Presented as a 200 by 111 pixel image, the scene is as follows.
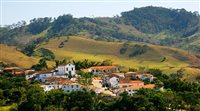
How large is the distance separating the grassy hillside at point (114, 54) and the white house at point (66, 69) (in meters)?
70.9

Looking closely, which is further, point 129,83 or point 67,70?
point 67,70

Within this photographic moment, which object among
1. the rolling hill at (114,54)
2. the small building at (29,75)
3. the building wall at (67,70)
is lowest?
the rolling hill at (114,54)

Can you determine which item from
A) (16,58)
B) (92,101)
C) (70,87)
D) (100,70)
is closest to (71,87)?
(70,87)

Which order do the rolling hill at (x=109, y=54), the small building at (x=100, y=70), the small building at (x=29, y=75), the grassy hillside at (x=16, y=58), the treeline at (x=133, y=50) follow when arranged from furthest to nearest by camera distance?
the treeline at (x=133, y=50)
the rolling hill at (x=109, y=54)
the grassy hillside at (x=16, y=58)
the small building at (x=100, y=70)
the small building at (x=29, y=75)

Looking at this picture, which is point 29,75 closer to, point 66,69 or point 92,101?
point 66,69

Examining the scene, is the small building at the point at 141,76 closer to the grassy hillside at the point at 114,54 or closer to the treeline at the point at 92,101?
the treeline at the point at 92,101

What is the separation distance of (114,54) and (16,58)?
48396mm

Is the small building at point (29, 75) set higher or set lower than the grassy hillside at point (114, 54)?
higher

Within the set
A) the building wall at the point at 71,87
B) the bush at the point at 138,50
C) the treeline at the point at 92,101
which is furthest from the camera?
the bush at the point at 138,50

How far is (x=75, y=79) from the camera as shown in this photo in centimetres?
8219

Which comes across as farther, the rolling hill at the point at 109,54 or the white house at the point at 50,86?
the rolling hill at the point at 109,54

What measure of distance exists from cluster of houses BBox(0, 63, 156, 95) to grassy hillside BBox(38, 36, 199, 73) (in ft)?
213

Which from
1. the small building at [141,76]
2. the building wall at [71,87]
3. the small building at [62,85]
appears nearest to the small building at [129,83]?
the small building at [141,76]

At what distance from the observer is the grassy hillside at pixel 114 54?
16525cm
